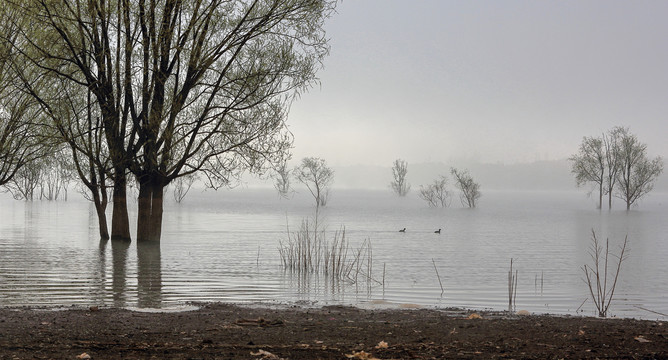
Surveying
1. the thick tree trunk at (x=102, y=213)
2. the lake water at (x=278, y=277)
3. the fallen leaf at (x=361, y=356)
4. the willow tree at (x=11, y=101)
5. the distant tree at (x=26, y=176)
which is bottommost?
the lake water at (x=278, y=277)

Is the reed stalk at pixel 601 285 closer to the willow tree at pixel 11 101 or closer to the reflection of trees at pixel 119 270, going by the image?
the reflection of trees at pixel 119 270

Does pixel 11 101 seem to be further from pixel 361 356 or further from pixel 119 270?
pixel 361 356

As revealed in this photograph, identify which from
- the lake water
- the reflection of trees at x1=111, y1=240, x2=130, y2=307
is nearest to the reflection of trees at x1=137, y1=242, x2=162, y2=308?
the lake water

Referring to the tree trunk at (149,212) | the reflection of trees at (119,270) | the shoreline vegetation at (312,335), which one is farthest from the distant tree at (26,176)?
the shoreline vegetation at (312,335)

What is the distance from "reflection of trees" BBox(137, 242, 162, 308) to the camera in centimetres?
1275

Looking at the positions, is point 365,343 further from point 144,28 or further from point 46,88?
point 46,88

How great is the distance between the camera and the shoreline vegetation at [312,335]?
6.67m

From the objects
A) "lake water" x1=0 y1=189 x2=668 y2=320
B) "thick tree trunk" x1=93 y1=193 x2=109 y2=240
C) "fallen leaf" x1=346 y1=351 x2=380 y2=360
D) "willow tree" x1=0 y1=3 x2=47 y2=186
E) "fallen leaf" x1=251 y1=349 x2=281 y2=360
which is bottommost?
"lake water" x1=0 y1=189 x2=668 y2=320

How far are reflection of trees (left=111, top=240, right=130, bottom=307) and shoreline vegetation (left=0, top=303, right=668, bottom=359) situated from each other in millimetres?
3149

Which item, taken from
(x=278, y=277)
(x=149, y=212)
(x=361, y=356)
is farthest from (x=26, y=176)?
(x=361, y=356)

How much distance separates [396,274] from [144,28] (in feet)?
34.2

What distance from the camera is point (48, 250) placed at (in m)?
24.0

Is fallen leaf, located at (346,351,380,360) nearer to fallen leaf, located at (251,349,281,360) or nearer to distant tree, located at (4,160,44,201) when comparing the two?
fallen leaf, located at (251,349,281,360)

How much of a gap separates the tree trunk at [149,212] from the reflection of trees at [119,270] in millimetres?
823
